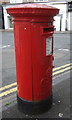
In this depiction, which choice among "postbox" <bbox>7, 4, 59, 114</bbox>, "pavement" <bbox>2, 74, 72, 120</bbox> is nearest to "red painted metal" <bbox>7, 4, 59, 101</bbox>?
"postbox" <bbox>7, 4, 59, 114</bbox>

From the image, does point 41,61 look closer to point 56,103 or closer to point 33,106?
point 33,106

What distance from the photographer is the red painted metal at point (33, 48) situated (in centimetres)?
254

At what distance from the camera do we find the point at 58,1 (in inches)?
764

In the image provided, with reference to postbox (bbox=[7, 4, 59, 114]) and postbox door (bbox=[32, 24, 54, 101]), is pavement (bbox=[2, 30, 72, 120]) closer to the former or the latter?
postbox (bbox=[7, 4, 59, 114])

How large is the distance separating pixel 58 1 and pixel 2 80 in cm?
1674

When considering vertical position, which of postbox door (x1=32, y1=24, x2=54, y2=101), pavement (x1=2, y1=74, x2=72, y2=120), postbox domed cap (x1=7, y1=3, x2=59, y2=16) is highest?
postbox domed cap (x1=7, y1=3, x2=59, y2=16)

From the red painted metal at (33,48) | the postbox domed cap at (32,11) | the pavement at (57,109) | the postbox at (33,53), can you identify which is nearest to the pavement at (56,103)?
the pavement at (57,109)

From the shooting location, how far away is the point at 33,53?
8.87 ft

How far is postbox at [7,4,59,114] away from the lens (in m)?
2.55

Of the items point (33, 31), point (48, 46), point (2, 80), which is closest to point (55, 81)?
point (2, 80)

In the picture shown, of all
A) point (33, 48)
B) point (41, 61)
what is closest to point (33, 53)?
point (33, 48)

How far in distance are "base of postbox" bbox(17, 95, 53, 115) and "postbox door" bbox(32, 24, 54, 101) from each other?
0.09 metres

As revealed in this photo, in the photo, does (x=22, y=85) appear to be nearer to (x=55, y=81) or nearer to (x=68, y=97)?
(x=68, y=97)

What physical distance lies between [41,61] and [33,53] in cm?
19
